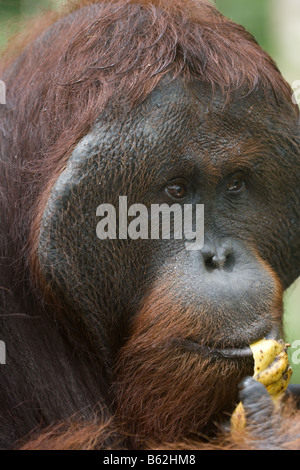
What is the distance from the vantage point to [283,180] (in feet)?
8.57

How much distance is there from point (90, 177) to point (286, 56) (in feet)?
12.9

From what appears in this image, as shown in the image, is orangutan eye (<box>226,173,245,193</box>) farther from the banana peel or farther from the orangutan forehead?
the banana peel

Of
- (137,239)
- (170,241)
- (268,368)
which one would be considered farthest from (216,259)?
(268,368)

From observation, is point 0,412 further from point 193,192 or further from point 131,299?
point 193,192

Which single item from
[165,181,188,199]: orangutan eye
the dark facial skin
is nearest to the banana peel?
the dark facial skin

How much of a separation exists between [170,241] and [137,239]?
104mm

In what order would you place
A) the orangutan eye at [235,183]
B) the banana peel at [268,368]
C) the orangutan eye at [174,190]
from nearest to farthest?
the banana peel at [268,368]
the orangutan eye at [174,190]
the orangutan eye at [235,183]

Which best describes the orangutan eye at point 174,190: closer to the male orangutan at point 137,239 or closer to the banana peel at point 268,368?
the male orangutan at point 137,239

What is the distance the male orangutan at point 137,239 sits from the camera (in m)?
2.23

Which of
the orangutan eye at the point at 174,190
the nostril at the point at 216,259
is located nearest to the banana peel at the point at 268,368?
the nostril at the point at 216,259

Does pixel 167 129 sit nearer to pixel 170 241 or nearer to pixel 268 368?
pixel 170 241

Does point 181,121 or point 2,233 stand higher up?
point 181,121

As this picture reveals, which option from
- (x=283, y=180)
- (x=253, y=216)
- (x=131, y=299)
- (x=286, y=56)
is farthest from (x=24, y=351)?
(x=286, y=56)

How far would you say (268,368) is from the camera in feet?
7.30
